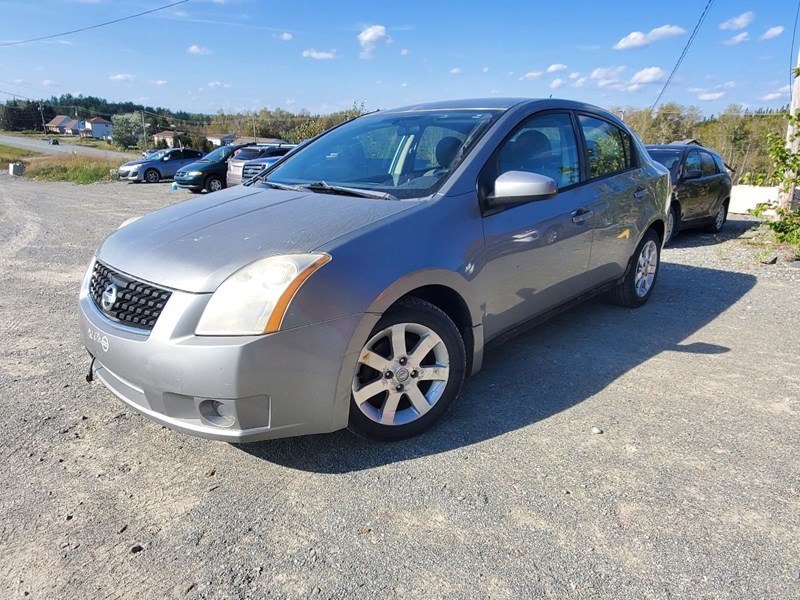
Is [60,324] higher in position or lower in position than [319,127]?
lower

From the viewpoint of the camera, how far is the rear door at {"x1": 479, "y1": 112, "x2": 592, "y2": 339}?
3.12 metres

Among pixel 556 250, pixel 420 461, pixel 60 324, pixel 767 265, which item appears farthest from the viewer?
pixel 767 265

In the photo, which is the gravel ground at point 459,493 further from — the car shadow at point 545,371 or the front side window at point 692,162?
the front side window at point 692,162

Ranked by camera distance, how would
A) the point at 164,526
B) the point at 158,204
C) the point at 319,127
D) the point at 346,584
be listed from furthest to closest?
the point at 319,127 < the point at 158,204 < the point at 164,526 < the point at 346,584

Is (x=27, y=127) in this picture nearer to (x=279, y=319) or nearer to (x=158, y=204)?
(x=158, y=204)

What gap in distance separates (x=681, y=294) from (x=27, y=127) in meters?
131

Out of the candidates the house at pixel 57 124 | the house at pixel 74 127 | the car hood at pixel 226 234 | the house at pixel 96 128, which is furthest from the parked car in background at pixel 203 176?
the house at pixel 74 127

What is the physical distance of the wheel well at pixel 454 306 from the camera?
2.84 metres

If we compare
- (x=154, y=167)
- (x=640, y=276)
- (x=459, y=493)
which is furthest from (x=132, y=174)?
(x=459, y=493)

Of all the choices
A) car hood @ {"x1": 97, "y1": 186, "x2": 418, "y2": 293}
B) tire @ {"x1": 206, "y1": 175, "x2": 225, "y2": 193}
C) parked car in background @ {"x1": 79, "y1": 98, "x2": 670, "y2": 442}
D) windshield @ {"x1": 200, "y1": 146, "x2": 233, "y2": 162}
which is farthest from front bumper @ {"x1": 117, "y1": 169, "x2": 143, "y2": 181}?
car hood @ {"x1": 97, "y1": 186, "x2": 418, "y2": 293}

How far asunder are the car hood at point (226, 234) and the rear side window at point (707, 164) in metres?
7.71

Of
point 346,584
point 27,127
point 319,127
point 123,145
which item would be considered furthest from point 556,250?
point 27,127

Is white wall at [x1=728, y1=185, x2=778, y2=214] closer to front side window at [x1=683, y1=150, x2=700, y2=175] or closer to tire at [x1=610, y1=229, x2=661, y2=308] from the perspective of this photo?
front side window at [x1=683, y1=150, x2=700, y2=175]

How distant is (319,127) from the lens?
3077 centimetres
